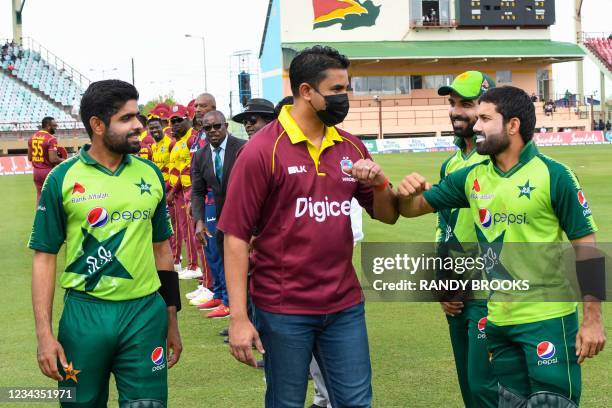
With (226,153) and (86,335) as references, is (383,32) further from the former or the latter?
(86,335)

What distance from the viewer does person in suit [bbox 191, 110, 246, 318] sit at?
8.62 m

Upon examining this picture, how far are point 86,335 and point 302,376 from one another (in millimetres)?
1052

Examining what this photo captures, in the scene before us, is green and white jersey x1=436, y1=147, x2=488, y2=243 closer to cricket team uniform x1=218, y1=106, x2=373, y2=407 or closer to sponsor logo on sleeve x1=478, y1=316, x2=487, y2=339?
sponsor logo on sleeve x1=478, y1=316, x2=487, y2=339

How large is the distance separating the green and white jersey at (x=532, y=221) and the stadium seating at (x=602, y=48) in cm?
6717

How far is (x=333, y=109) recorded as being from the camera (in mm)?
4215

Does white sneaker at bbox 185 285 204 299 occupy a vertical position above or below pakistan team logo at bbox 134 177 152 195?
below

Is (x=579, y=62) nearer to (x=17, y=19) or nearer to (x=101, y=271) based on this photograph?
(x=17, y=19)

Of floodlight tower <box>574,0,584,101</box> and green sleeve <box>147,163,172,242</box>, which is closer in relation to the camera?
Answer: green sleeve <box>147,163,172,242</box>

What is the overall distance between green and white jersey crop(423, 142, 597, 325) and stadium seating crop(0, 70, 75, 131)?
159ft

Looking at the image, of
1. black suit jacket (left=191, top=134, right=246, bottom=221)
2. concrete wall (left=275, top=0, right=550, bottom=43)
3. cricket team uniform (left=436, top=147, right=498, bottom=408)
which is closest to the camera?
cricket team uniform (left=436, top=147, right=498, bottom=408)

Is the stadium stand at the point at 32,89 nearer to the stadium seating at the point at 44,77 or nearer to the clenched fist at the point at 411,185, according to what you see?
the stadium seating at the point at 44,77

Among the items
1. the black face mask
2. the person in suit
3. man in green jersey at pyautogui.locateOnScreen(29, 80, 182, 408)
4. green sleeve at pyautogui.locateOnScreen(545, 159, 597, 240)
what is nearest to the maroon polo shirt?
the black face mask

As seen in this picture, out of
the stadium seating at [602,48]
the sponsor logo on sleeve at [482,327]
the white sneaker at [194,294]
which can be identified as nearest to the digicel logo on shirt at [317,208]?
the sponsor logo on sleeve at [482,327]

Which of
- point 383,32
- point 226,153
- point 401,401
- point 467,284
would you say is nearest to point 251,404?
point 401,401
